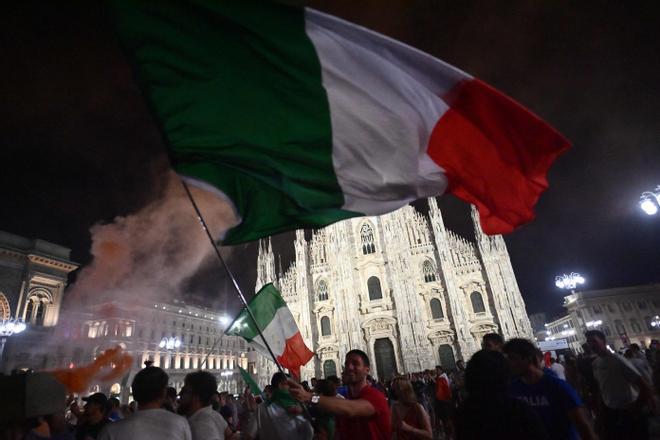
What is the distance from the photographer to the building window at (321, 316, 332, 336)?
31031 mm

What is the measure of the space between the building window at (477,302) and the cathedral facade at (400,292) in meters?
0.08

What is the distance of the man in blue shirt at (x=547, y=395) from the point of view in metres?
2.77

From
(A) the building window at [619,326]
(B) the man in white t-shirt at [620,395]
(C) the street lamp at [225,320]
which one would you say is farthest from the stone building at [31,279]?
(A) the building window at [619,326]

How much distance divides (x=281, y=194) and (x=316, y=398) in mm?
1960

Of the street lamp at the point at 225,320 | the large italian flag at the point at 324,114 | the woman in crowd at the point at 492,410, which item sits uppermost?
the street lamp at the point at 225,320

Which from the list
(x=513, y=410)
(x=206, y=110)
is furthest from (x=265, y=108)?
(x=513, y=410)

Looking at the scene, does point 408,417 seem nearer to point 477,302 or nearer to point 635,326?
point 477,302

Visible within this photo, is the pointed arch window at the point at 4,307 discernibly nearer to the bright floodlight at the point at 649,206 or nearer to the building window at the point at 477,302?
the building window at the point at 477,302

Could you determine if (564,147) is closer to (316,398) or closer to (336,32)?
(336,32)

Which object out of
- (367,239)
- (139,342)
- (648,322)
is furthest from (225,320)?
(648,322)

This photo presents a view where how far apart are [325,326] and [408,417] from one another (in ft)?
92.8

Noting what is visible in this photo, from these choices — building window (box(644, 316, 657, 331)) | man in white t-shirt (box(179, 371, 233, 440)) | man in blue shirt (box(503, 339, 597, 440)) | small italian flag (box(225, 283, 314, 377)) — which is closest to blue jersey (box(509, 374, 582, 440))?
man in blue shirt (box(503, 339, 597, 440))

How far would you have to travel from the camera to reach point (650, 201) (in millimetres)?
11508

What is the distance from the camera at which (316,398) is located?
7.66 ft
